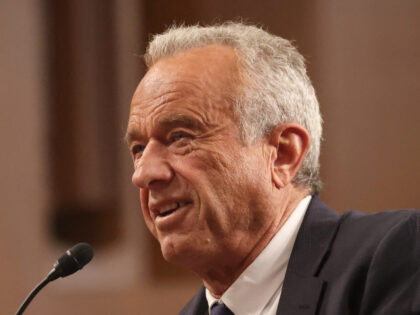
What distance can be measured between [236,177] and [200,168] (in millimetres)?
119

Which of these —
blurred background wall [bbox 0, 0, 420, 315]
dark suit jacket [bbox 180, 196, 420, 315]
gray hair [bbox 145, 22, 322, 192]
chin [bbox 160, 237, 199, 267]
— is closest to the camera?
dark suit jacket [bbox 180, 196, 420, 315]

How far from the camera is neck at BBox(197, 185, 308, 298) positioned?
2424mm

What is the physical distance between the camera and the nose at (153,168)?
2342mm

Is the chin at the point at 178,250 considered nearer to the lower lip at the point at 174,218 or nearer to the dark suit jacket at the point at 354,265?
the lower lip at the point at 174,218

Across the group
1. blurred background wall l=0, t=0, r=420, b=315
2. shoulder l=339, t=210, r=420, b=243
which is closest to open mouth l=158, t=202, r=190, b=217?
shoulder l=339, t=210, r=420, b=243

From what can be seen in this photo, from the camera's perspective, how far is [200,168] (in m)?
2.36

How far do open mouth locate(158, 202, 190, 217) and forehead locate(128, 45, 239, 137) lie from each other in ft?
0.95

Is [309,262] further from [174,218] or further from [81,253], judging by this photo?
[81,253]

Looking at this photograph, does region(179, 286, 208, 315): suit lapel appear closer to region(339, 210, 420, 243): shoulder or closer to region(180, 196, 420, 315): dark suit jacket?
region(180, 196, 420, 315): dark suit jacket

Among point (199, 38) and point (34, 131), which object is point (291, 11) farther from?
point (199, 38)

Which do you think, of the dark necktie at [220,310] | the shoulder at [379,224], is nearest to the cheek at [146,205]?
the dark necktie at [220,310]

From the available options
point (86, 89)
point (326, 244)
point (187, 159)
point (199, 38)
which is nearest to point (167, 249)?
point (187, 159)

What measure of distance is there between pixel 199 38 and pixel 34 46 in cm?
306

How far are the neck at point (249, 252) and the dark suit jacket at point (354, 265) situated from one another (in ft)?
0.29
